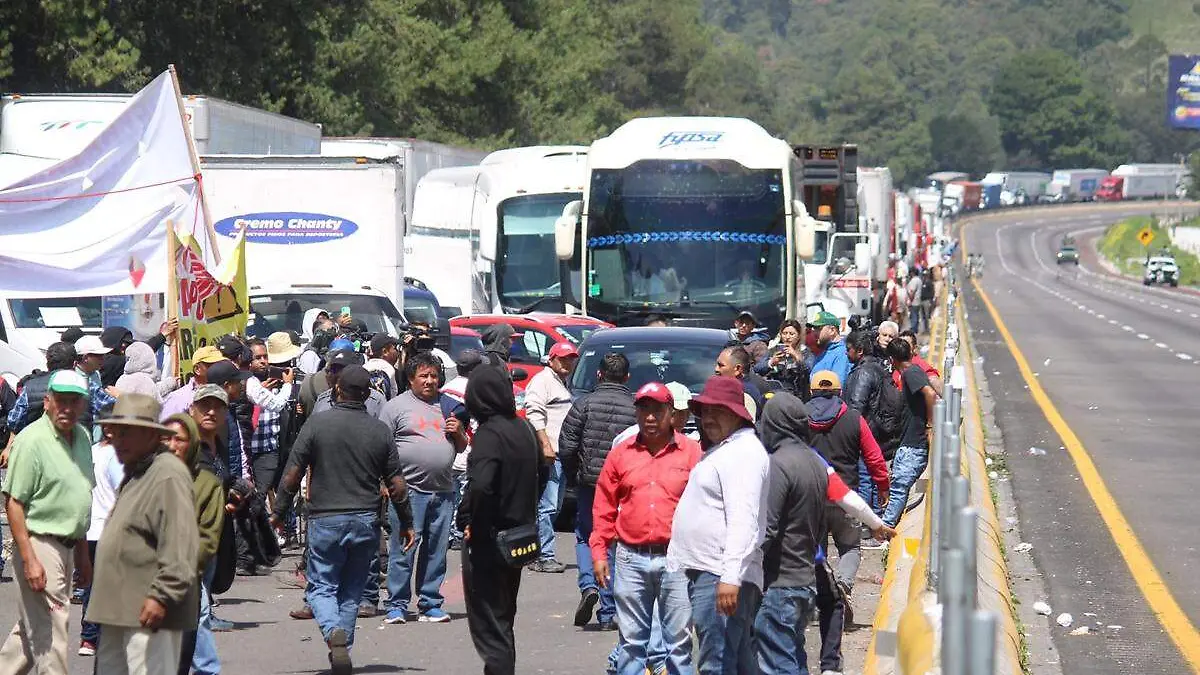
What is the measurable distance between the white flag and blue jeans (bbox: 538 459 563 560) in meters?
3.08

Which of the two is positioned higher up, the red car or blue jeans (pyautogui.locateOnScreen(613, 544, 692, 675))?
the red car

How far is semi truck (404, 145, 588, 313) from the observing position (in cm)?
2866

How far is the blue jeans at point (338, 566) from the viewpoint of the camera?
9820 mm

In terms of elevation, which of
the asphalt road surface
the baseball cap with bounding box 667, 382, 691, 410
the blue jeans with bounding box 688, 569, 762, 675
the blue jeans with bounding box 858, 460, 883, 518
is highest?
the baseball cap with bounding box 667, 382, 691, 410

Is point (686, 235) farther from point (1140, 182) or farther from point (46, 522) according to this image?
point (1140, 182)

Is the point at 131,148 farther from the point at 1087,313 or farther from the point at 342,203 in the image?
the point at 1087,313

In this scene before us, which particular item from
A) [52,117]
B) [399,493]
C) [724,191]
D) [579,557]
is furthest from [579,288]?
[399,493]

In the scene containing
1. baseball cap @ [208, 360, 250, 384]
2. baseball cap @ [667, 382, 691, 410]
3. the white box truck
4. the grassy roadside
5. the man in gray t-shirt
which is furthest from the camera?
the grassy roadside

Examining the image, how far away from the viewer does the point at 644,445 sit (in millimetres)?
8984

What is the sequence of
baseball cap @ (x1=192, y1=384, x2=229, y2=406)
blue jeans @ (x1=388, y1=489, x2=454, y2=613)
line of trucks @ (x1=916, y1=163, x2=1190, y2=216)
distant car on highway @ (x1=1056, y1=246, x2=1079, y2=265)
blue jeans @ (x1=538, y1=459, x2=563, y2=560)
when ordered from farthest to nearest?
line of trucks @ (x1=916, y1=163, x2=1190, y2=216)
distant car on highway @ (x1=1056, y1=246, x2=1079, y2=265)
blue jeans @ (x1=538, y1=459, x2=563, y2=560)
blue jeans @ (x1=388, y1=489, x2=454, y2=613)
baseball cap @ (x1=192, y1=384, x2=229, y2=406)

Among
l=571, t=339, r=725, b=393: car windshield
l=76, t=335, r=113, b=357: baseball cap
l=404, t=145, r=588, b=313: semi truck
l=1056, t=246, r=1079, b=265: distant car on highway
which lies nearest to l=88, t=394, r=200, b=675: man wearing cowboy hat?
l=76, t=335, r=113, b=357: baseball cap

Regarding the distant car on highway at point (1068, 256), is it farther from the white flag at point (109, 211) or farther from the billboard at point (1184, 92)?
the white flag at point (109, 211)

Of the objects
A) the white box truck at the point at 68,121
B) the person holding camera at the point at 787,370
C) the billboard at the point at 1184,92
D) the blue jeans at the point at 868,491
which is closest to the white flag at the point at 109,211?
the person holding camera at the point at 787,370

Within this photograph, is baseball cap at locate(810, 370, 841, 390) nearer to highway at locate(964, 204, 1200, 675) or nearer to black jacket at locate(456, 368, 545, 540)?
highway at locate(964, 204, 1200, 675)
